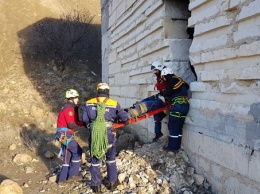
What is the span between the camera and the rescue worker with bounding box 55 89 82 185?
5825 mm

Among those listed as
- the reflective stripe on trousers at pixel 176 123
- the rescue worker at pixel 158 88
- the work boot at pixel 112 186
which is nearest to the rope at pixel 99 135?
the work boot at pixel 112 186

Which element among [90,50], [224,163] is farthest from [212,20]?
[90,50]

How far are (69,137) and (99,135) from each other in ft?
3.45

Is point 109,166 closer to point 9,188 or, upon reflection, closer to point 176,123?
point 176,123

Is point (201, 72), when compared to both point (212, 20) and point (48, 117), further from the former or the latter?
point (48, 117)

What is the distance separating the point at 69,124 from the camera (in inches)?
228

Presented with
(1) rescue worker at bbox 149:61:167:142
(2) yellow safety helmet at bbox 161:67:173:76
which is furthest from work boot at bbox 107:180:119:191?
(2) yellow safety helmet at bbox 161:67:173:76

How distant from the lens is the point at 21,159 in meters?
7.38

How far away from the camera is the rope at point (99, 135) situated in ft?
16.5

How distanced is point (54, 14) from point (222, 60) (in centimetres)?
1762

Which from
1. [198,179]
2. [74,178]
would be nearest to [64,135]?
[74,178]

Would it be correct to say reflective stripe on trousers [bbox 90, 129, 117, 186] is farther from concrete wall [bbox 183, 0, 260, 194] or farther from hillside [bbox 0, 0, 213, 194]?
concrete wall [bbox 183, 0, 260, 194]

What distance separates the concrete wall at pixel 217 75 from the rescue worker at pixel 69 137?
1.80 metres

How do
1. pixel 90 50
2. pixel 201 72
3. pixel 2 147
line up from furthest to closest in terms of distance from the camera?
1. pixel 90 50
2. pixel 2 147
3. pixel 201 72
